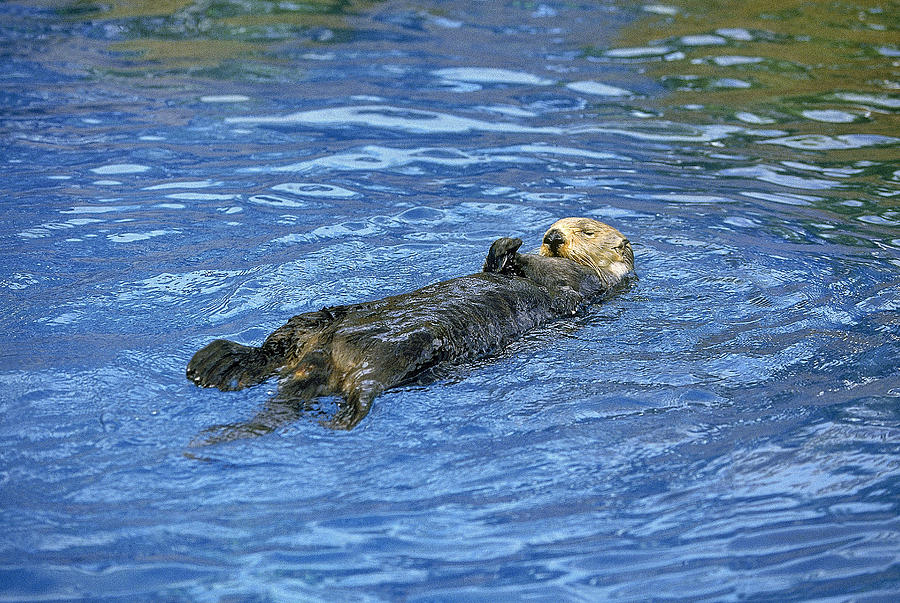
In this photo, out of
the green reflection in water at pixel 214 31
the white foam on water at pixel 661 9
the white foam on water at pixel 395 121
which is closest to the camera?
the white foam on water at pixel 395 121

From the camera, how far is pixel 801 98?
30.1ft

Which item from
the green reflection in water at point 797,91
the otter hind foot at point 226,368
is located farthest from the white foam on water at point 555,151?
the otter hind foot at point 226,368

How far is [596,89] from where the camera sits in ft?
31.3

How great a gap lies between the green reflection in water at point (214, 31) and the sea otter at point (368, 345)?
20.4 feet

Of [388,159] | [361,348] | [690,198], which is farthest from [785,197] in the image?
[361,348]

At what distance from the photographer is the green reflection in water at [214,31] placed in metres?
9.95

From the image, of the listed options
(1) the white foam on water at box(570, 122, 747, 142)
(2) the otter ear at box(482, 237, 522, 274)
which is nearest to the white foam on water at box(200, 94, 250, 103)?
(1) the white foam on water at box(570, 122, 747, 142)

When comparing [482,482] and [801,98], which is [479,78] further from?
[482,482]

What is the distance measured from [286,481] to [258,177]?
4240 millimetres

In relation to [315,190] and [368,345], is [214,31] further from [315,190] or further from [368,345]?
[368,345]

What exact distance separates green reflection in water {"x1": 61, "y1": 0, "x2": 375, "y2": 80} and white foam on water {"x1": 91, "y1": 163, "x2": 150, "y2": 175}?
2723mm

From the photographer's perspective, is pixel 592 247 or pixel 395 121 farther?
pixel 395 121

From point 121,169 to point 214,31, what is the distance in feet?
15.5

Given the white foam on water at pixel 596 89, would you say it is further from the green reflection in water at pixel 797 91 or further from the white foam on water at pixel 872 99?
the white foam on water at pixel 872 99
